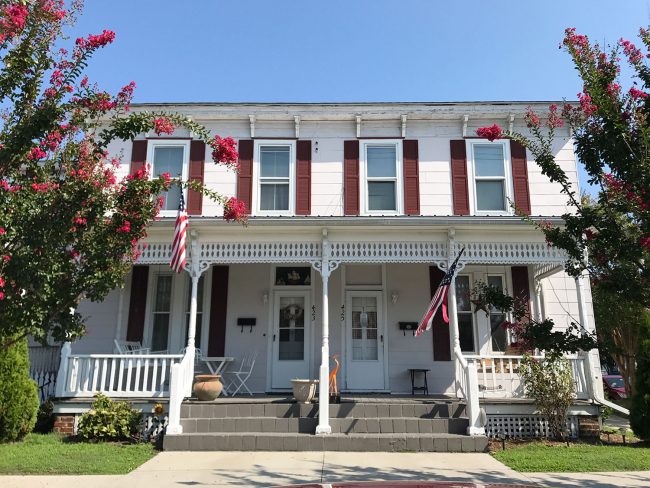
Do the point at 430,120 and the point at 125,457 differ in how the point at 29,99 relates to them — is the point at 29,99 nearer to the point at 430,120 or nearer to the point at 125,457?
the point at 125,457

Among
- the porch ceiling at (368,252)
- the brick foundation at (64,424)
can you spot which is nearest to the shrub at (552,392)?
the porch ceiling at (368,252)

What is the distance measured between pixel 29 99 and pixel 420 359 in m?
8.45

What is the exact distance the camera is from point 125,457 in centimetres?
720

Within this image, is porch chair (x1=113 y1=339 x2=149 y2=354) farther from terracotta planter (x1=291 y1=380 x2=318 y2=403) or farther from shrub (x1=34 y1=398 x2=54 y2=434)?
terracotta planter (x1=291 y1=380 x2=318 y2=403)

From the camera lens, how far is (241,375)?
10.6 metres

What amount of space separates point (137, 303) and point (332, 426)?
203 inches

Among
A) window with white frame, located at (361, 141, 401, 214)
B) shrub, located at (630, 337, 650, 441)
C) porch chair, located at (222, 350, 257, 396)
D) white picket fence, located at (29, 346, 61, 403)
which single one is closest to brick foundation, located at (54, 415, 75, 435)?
white picket fence, located at (29, 346, 61, 403)

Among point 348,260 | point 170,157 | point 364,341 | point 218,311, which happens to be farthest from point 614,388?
point 170,157

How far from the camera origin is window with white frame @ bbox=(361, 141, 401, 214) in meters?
11.6

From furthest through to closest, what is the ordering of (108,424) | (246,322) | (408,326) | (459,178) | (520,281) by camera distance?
1. (459,178)
2. (520,281)
3. (246,322)
4. (408,326)
5. (108,424)

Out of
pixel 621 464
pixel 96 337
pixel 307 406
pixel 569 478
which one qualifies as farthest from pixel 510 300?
pixel 96 337

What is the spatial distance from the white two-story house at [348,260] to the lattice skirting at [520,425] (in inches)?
1.4

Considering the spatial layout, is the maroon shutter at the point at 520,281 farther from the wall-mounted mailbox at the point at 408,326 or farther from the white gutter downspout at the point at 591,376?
the wall-mounted mailbox at the point at 408,326

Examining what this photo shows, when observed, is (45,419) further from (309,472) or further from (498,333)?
(498,333)
